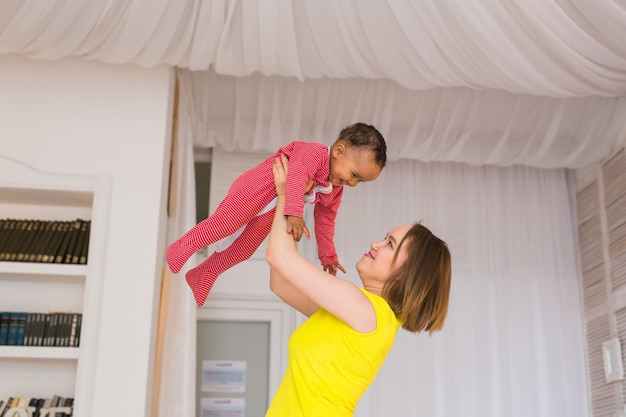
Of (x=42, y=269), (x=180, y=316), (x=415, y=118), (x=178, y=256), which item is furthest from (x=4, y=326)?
(x=415, y=118)

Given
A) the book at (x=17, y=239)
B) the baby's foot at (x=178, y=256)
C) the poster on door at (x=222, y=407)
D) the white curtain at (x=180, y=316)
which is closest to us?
the baby's foot at (x=178, y=256)

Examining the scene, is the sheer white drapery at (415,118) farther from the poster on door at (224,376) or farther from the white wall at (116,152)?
the poster on door at (224,376)

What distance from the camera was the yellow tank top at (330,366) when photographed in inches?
66.6

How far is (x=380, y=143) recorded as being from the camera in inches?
81.0

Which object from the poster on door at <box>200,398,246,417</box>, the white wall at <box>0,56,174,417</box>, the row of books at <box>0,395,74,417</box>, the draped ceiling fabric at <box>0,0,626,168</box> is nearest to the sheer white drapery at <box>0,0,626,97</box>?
the draped ceiling fabric at <box>0,0,626,168</box>

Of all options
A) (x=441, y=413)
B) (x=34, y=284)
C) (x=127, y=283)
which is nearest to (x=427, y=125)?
(x=441, y=413)

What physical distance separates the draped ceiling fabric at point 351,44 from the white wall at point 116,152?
20 cm

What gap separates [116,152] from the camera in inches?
130

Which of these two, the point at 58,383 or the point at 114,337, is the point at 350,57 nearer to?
the point at 114,337

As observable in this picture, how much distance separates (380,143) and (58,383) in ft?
6.10

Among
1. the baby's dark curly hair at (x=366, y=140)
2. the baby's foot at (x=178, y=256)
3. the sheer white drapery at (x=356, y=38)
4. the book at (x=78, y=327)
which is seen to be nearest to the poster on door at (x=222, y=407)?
the book at (x=78, y=327)

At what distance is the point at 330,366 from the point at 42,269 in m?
1.82

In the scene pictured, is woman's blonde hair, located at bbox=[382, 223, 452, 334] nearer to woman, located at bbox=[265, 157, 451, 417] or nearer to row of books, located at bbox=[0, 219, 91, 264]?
woman, located at bbox=[265, 157, 451, 417]

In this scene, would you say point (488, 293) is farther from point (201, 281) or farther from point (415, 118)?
point (201, 281)
